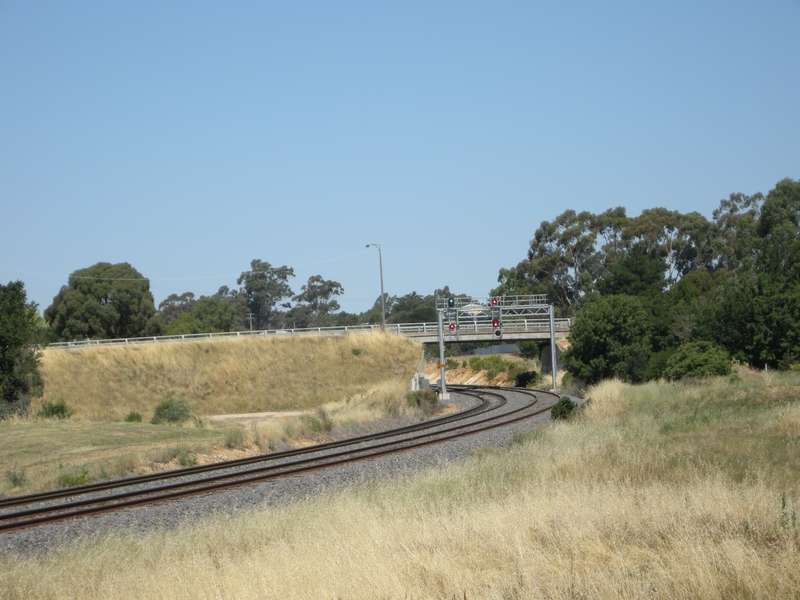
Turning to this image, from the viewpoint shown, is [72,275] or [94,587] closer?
[94,587]

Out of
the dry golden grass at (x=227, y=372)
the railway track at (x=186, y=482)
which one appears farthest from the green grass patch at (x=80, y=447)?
the dry golden grass at (x=227, y=372)

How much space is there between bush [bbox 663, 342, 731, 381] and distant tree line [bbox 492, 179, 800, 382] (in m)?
0.25

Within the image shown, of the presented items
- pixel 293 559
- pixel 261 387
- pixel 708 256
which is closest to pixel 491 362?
pixel 708 256

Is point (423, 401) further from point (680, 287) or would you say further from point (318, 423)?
point (680, 287)

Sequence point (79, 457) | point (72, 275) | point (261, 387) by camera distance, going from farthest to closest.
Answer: point (72, 275), point (261, 387), point (79, 457)

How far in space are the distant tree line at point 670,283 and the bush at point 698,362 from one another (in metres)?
0.25

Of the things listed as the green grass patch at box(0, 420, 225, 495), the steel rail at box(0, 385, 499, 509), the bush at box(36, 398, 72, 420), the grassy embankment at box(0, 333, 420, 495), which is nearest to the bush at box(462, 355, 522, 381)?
the grassy embankment at box(0, 333, 420, 495)

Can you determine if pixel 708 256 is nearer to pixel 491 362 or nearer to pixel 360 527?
pixel 491 362

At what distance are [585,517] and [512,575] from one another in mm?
1859

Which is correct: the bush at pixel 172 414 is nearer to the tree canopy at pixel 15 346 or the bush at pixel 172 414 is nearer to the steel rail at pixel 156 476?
the tree canopy at pixel 15 346

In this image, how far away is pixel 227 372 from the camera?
5441 centimetres

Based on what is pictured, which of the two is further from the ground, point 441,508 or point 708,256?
point 708,256

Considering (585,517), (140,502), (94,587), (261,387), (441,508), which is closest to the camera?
(94,587)

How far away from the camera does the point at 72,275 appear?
289 feet
